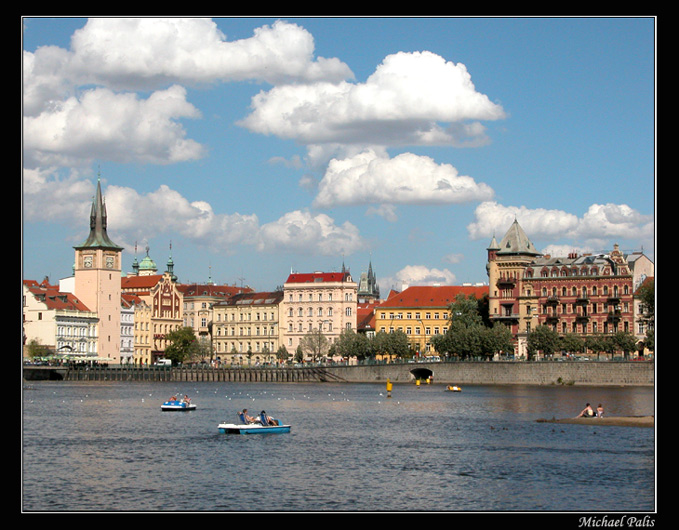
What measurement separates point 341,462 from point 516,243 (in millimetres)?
134430

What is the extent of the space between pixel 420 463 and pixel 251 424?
745 inches

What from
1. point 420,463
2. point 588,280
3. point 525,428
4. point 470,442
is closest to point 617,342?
point 588,280

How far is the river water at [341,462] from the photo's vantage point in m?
43.4

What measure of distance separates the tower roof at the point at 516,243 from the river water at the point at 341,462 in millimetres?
89228

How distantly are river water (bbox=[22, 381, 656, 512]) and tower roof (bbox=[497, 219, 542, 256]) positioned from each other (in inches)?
3513

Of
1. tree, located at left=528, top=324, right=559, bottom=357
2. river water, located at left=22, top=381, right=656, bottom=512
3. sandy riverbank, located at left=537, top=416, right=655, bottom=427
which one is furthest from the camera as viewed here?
tree, located at left=528, top=324, right=559, bottom=357

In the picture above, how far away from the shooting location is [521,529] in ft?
114

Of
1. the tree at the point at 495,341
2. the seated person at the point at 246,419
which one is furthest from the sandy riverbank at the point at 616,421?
the tree at the point at 495,341

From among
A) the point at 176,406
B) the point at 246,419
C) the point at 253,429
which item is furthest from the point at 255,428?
the point at 176,406

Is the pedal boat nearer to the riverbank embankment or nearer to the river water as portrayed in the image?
the river water

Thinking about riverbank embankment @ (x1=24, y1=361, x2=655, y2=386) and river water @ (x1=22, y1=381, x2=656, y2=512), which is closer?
river water @ (x1=22, y1=381, x2=656, y2=512)

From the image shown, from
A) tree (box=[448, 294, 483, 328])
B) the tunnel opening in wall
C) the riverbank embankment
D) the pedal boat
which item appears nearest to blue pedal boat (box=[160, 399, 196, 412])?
the pedal boat

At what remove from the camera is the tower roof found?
7313 inches
